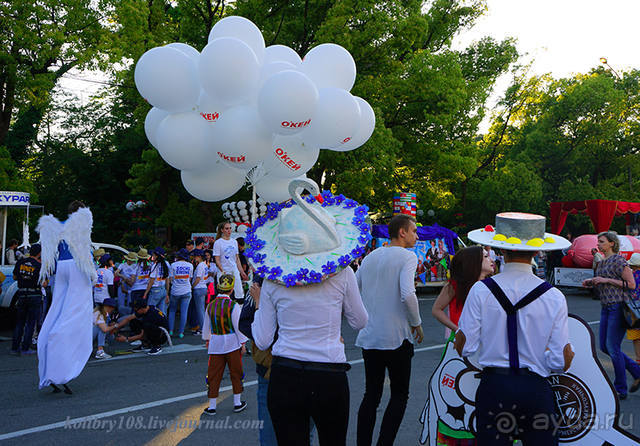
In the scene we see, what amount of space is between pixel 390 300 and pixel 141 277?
7.52 m

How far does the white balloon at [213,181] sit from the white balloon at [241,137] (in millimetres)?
425

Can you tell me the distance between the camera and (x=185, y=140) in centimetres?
538

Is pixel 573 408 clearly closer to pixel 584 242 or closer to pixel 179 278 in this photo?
pixel 179 278

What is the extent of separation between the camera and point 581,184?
30250mm

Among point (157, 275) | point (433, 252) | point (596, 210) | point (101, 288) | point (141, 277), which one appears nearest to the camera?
point (101, 288)

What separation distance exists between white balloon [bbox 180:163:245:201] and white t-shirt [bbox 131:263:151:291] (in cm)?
507

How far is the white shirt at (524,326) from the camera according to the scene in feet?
9.36

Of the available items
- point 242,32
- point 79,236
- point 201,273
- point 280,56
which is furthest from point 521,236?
point 201,273

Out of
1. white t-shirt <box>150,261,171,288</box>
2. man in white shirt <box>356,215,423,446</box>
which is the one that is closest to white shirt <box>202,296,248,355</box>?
man in white shirt <box>356,215,423,446</box>

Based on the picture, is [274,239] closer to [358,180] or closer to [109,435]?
[109,435]

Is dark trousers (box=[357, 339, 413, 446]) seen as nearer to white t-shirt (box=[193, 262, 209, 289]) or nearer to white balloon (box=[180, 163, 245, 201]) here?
white balloon (box=[180, 163, 245, 201])

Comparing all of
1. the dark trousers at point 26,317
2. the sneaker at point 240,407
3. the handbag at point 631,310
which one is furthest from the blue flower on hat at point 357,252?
the dark trousers at point 26,317

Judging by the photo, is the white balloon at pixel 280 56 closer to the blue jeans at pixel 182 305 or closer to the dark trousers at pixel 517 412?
the dark trousers at pixel 517 412

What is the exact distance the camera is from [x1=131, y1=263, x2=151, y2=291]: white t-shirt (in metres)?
10.5
